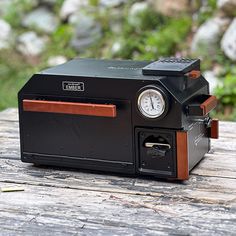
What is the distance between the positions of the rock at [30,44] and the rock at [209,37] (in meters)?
1.72

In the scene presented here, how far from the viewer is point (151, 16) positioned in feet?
17.0

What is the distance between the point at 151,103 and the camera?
1446 millimetres

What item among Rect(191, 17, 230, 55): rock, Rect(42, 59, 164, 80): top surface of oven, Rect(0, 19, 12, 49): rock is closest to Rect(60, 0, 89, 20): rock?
Rect(0, 19, 12, 49): rock

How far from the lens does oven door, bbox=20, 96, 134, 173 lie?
150 centimetres

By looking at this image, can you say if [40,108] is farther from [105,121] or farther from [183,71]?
[183,71]

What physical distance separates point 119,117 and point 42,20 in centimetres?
474

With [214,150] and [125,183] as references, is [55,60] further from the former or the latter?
[125,183]

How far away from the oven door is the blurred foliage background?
2.35m

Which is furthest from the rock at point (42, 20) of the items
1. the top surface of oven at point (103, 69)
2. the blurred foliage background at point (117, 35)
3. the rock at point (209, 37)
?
the top surface of oven at point (103, 69)

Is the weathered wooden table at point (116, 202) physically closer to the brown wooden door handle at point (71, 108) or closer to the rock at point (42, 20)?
the brown wooden door handle at point (71, 108)

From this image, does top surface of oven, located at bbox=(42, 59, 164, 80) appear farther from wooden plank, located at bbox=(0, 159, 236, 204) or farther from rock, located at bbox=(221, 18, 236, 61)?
rock, located at bbox=(221, 18, 236, 61)

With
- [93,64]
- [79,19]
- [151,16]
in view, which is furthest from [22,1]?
[93,64]

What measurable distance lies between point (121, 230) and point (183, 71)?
419 mm

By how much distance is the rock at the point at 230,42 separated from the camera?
4294mm
